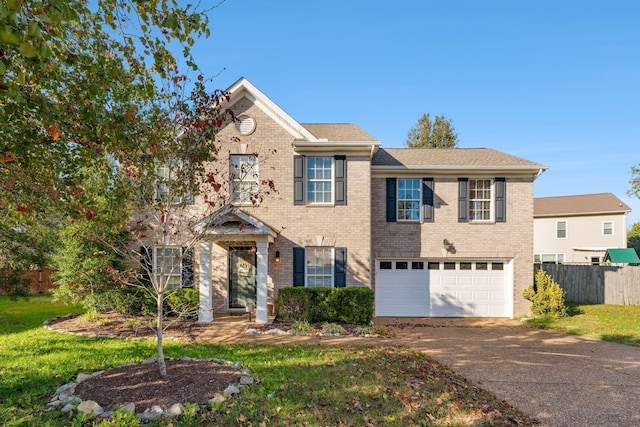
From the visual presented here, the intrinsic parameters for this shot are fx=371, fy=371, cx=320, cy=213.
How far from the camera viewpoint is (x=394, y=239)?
1395 centimetres

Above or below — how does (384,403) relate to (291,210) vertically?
below

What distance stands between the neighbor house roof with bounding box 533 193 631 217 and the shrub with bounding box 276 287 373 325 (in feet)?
84.3

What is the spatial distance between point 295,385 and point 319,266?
283 inches

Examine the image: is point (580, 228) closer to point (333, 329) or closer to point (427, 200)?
point (427, 200)

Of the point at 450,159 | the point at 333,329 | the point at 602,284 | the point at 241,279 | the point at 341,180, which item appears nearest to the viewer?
the point at 333,329

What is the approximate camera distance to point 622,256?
2517 cm

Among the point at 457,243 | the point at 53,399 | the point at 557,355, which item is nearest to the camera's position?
the point at 53,399

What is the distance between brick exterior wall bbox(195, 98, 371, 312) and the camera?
42.5 ft

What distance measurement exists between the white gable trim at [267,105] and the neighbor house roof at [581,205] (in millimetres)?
26142

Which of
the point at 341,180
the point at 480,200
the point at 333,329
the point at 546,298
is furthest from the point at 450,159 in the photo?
the point at 333,329

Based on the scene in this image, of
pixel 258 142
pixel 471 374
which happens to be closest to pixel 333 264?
pixel 258 142

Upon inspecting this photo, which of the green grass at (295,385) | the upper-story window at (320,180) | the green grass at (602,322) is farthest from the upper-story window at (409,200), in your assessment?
the green grass at (295,385)

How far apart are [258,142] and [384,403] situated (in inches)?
387

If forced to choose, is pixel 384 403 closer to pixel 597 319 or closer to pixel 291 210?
pixel 291 210
